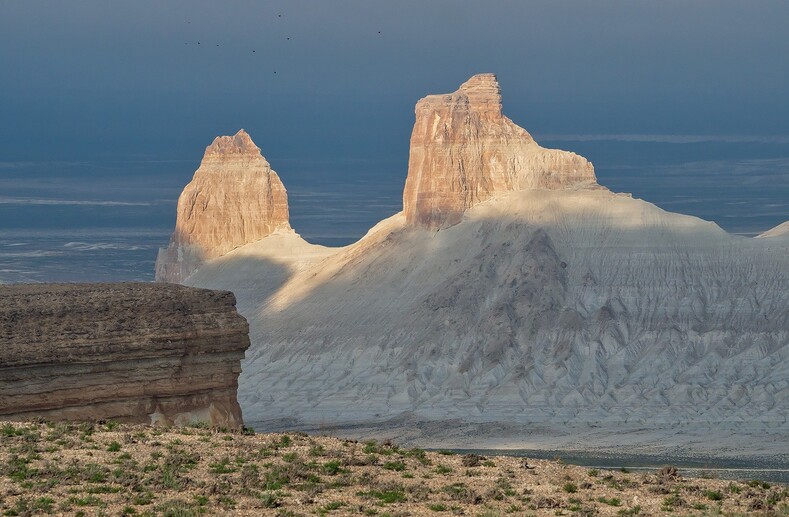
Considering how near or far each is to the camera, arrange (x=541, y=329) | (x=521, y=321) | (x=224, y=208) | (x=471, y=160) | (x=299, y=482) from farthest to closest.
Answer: (x=224, y=208), (x=471, y=160), (x=521, y=321), (x=541, y=329), (x=299, y=482)

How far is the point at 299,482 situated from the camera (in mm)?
32594

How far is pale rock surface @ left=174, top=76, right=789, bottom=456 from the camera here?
11769 cm

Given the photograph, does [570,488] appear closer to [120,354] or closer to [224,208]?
[120,354]

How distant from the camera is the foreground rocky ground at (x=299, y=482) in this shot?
3067 cm

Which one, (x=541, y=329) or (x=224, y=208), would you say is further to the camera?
(x=224, y=208)

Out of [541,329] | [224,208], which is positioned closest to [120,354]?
[541,329]

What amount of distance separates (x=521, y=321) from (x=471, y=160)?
2090cm

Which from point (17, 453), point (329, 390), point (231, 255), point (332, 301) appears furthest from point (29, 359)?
point (231, 255)

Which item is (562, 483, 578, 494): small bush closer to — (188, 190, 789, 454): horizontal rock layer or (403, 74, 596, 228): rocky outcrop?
(188, 190, 789, 454): horizontal rock layer

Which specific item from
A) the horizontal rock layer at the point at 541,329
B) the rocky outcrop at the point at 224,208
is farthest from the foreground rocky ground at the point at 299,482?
the rocky outcrop at the point at 224,208

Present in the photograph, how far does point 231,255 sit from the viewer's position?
164750mm

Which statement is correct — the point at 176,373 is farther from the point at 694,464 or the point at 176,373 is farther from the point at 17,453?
the point at 694,464

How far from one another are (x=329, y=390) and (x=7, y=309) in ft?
266

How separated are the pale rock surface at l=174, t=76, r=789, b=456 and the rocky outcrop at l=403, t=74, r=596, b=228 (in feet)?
0.55
